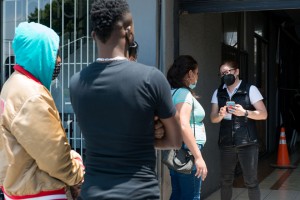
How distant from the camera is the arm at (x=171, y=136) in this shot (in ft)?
7.32

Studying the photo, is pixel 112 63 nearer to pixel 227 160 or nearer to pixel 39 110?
pixel 39 110

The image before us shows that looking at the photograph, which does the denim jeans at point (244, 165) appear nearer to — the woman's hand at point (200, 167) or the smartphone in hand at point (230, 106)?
the smartphone in hand at point (230, 106)

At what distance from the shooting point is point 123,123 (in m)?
2.11

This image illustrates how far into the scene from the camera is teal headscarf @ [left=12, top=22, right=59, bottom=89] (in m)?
2.61

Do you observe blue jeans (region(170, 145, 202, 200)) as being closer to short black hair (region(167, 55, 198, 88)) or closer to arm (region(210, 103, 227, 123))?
short black hair (region(167, 55, 198, 88))

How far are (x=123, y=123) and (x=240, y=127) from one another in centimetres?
285

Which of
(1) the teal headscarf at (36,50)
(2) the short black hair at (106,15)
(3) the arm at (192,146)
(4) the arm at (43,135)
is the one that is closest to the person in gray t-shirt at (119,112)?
(2) the short black hair at (106,15)

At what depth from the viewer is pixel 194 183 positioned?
3.87 metres

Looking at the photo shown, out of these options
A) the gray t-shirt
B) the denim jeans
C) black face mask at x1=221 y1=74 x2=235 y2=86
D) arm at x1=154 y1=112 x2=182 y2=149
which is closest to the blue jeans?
the denim jeans

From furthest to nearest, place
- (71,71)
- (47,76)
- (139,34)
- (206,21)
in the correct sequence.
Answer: (206,21) < (71,71) < (139,34) < (47,76)

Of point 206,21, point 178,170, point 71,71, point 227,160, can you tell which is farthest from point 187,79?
point 206,21

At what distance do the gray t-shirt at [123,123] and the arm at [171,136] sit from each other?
0.17ft

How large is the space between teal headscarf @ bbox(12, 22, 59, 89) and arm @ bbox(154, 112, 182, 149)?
0.83 m

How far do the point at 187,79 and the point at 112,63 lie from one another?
1.83 meters
